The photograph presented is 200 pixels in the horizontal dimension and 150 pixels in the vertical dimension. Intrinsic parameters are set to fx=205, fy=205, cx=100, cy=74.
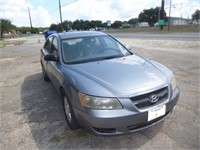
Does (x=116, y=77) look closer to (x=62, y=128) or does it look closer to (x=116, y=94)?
(x=116, y=94)

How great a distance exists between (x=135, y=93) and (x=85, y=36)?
86.4 inches

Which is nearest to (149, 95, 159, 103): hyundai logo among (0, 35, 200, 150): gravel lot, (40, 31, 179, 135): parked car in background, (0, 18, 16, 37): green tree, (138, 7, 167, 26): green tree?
(40, 31, 179, 135): parked car in background

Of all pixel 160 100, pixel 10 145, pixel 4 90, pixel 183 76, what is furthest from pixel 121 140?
pixel 4 90

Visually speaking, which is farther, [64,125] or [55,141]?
[64,125]

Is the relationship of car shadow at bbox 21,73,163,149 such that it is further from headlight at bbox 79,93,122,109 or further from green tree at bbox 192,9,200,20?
green tree at bbox 192,9,200,20

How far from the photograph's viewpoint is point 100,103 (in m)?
2.60

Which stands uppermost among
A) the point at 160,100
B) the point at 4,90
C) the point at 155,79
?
the point at 155,79

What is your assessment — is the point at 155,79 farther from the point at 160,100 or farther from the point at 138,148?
the point at 138,148

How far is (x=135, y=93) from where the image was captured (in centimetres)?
259

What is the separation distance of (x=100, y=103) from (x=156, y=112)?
0.75 meters

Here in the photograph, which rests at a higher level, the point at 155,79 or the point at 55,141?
the point at 155,79

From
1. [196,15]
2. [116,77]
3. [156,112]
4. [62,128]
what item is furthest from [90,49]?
[196,15]

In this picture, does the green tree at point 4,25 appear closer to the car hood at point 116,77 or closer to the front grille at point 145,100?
the car hood at point 116,77

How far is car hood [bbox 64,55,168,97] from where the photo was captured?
2.65m
